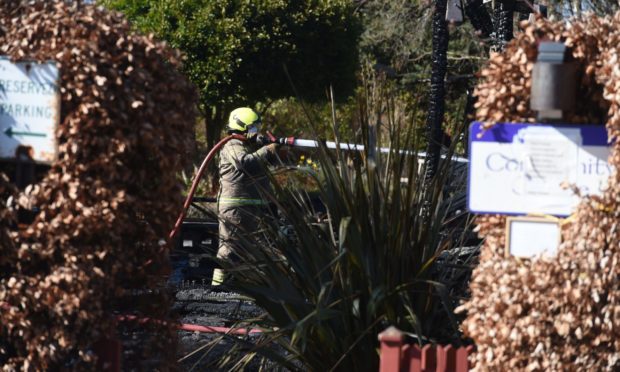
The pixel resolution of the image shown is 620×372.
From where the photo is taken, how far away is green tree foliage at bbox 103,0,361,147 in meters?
19.4

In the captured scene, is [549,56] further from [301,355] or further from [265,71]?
[265,71]

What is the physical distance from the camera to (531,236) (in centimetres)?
437

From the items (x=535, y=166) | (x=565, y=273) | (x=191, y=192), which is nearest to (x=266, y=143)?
(x=191, y=192)

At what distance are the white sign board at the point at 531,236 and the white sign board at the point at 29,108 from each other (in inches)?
70.7

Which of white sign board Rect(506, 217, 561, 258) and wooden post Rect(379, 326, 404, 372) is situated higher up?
white sign board Rect(506, 217, 561, 258)

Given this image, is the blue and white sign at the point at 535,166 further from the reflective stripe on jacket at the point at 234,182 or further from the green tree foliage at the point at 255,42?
the green tree foliage at the point at 255,42

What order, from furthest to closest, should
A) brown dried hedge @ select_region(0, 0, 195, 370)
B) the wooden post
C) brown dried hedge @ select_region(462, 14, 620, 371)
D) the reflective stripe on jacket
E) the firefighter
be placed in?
the reflective stripe on jacket → the firefighter → the wooden post → brown dried hedge @ select_region(0, 0, 195, 370) → brown dried hedge @ select_region(462, 14, 620, 371)

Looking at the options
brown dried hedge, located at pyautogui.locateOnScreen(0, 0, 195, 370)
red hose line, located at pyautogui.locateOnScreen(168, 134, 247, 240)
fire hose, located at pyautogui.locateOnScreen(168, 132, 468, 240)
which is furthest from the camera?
fire hose, located at pyautogui.locateOnScreen(168, 132, 468, 240)

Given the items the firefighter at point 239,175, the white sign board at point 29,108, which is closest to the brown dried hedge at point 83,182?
the white sign board at point 29,108

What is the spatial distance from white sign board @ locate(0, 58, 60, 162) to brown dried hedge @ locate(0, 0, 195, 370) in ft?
0.13

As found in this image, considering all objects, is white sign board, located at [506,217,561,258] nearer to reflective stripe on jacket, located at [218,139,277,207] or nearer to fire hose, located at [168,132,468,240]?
fire hose, located at [168,132,468,240]

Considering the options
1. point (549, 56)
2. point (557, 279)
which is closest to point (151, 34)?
point (549, 56)

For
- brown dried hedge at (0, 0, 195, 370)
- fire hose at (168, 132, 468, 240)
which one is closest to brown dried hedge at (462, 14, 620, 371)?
fire hose at (168, 132, 468, 240)

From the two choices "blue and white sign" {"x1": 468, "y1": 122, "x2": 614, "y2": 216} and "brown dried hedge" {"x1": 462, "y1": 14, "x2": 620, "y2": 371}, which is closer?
"brown dried hedge" {"x1": 462, "y1": 14, "x2": 620, "y2": 371}
